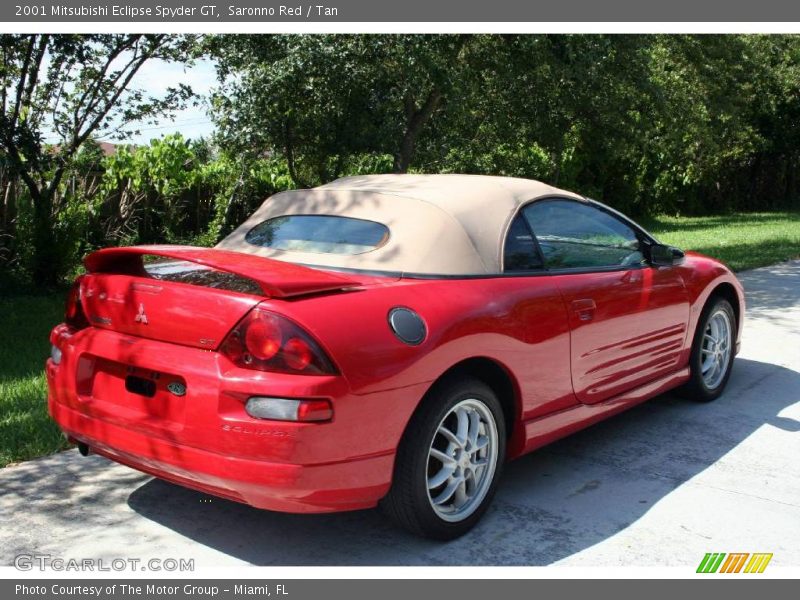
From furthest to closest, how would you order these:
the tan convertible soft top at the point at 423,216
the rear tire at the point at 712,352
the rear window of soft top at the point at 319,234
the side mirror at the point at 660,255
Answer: the rear tire at the point at 712,352 → the side mirror at the point at 660,255 → the rear window of soft top at the point at 319,234 → the tan convertible soft top at the point at 423,216

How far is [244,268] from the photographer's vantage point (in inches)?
134

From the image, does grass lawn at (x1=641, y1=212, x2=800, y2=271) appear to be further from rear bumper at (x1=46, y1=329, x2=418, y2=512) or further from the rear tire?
rear bumper at (x1=46, y1=329, x2=418, y2=512)

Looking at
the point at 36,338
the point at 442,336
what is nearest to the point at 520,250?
the point at 442,336

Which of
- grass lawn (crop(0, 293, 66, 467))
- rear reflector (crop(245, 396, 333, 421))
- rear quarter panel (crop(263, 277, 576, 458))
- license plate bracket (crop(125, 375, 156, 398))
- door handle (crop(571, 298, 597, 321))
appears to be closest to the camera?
rear reflector (crop(245, 396, 333, 421))

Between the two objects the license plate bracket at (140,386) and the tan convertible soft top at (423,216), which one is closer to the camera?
the license plate bracket at (140,386)

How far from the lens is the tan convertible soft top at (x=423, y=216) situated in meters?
4.01

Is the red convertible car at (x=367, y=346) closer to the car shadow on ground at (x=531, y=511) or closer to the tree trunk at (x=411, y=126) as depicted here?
the car shadow on ground at (x=531, y=511)

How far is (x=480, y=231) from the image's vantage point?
4188mm

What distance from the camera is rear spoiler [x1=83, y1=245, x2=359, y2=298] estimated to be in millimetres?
3311

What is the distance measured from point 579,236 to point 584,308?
22.4 inches

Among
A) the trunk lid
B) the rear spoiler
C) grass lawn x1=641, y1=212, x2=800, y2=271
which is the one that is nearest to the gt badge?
the trunk lid

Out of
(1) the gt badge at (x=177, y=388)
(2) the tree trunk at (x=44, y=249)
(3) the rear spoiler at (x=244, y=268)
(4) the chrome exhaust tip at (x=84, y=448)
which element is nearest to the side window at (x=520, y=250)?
(3) the rear spoiler at (x=244, y=268)

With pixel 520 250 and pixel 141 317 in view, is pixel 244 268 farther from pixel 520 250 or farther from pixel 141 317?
pixel 520 250

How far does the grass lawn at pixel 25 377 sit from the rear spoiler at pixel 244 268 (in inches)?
52.5
